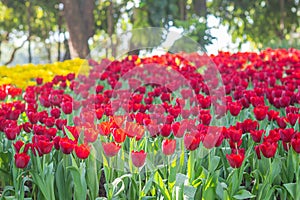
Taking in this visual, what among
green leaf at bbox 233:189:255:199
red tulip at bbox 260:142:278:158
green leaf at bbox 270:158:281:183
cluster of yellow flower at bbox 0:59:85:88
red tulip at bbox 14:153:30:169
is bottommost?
green leaf at bbox 233:189:255:199

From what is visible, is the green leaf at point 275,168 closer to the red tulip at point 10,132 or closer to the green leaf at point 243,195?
the green leaf at point 243,195

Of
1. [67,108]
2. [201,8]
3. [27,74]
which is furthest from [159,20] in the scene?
[67,108]

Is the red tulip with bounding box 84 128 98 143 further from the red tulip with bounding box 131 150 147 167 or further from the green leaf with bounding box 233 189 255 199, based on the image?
the green leaf with bounding box 233 189 255 199

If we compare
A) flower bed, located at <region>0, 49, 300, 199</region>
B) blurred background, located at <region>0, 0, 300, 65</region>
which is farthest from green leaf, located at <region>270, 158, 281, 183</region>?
blurred background, located at <region>0, 0, 300, 65</region>

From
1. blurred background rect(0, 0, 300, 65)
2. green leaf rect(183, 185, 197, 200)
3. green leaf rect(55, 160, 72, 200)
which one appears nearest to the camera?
green leaf rect(183, 185, 197, 200)

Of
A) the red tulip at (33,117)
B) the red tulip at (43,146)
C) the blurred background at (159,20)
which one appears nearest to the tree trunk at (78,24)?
the blurred background at (159,20)

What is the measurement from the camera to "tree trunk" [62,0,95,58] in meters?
9.91

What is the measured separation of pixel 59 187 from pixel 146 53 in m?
5.95

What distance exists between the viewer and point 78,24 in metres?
9.98

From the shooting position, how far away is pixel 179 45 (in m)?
6.48

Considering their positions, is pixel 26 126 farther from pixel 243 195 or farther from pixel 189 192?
pixel 243 195

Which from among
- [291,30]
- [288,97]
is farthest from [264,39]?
[288,97]

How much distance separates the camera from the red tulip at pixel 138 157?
1832mm

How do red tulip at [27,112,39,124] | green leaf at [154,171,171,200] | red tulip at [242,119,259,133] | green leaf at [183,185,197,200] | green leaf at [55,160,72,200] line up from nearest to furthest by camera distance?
green leaf at [183,185,197,200], green leaf at [154,171,171,200], green leaf at [55,160,72,200], red tulip at [242,119,259,133], red tulip at [27,112,39,124]
